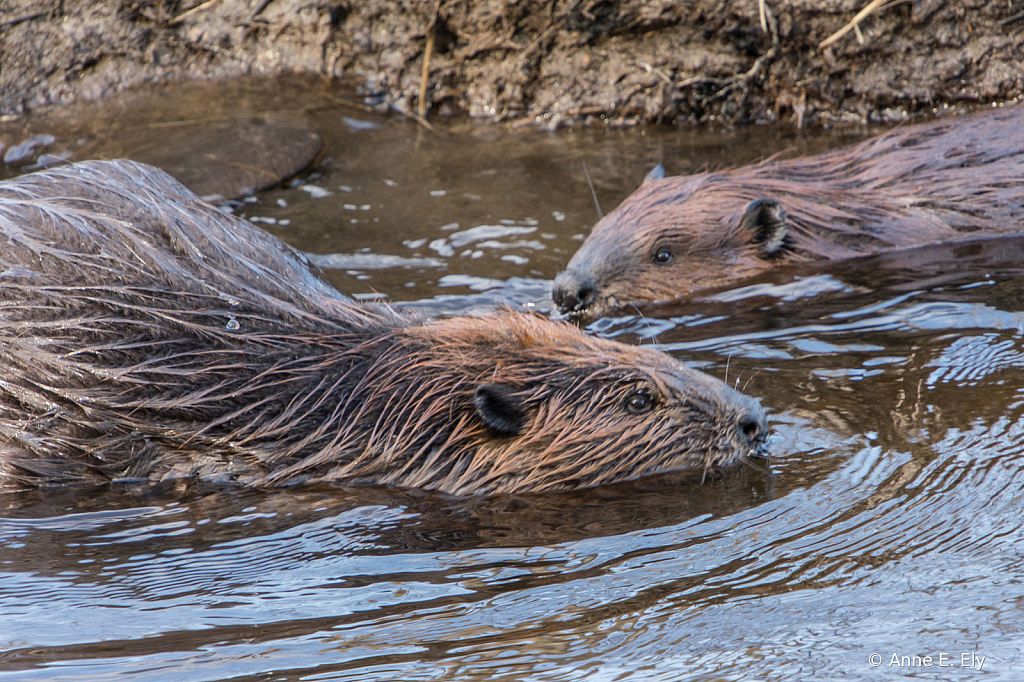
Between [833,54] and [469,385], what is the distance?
13.3 feet

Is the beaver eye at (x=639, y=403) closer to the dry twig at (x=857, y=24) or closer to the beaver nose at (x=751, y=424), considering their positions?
the beaver nose at (x=751, y=424)

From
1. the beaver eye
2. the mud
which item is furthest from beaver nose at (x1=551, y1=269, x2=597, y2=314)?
the mud

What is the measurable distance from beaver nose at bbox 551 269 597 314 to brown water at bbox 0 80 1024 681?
18 centimetres

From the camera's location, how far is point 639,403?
345cm

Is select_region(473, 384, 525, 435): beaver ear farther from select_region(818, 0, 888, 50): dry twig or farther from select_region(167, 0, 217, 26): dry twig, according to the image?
select_region(167, 0, 217, 26): dry twig

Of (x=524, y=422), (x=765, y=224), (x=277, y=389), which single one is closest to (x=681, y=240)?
(x=765, y=224)

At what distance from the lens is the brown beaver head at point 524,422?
134 inches

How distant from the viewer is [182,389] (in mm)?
3355

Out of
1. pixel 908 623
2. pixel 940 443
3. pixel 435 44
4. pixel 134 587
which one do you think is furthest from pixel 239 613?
pixel 435 44

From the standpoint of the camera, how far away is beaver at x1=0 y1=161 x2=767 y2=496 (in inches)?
131

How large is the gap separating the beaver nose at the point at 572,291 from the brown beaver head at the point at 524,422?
3.82 ft

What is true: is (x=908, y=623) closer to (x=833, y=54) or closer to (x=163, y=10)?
(x=833, y=54)

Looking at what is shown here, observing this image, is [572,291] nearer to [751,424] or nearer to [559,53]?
[751,424]

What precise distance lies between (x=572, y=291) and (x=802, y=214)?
1.36 metres
